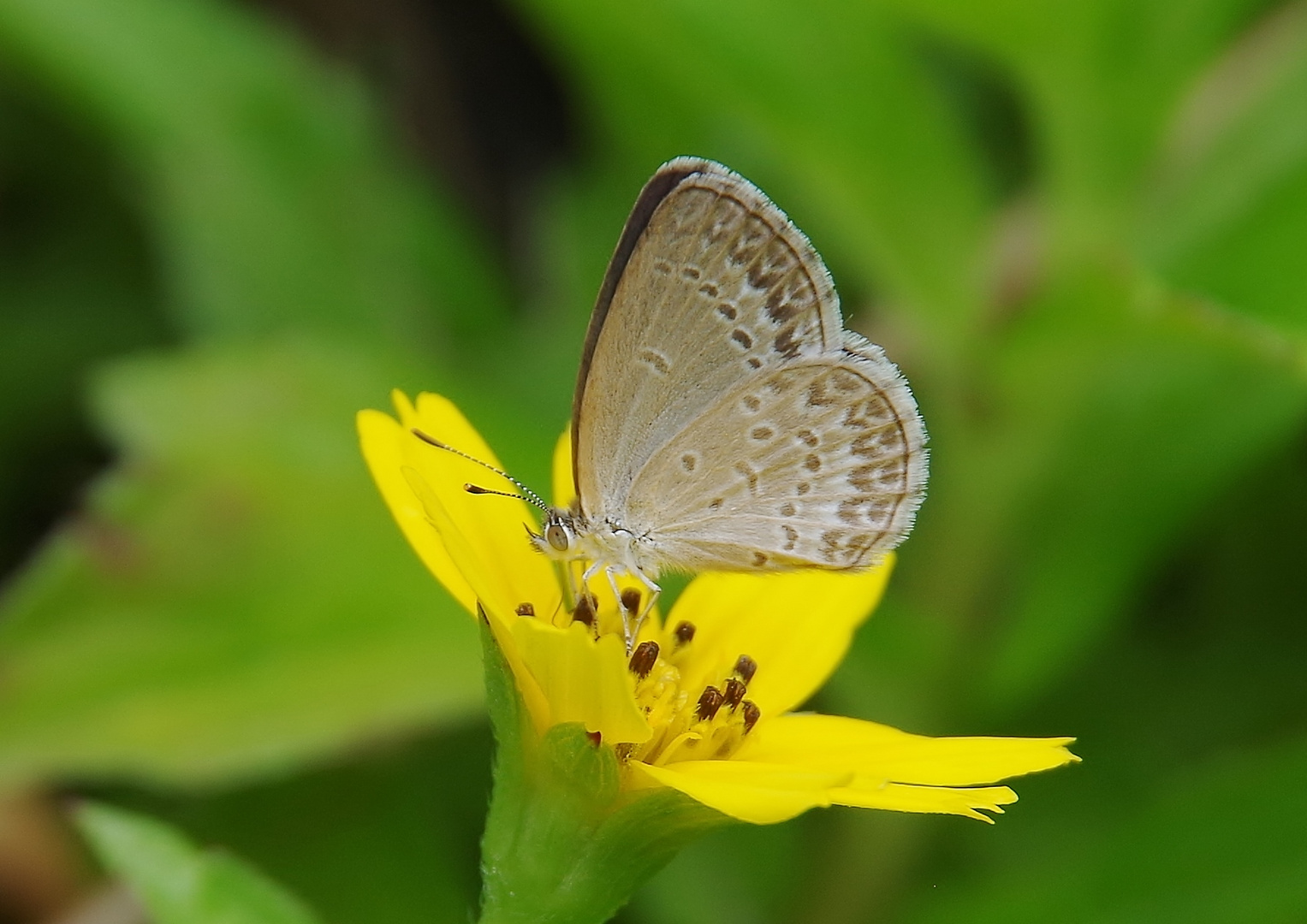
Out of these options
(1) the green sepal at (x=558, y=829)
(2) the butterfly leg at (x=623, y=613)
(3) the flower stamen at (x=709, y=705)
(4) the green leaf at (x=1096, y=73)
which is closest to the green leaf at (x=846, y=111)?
(4) the green leaf at (x=1096, y=73)

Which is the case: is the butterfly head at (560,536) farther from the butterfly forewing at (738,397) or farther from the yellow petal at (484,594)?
the yellow petal at (484,594)

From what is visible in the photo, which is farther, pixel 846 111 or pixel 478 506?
pixel 846 111

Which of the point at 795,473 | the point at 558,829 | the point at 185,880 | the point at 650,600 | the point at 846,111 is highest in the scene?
the point at 846,111

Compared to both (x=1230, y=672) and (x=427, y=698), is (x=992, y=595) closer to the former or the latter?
(x=1230, y=672)

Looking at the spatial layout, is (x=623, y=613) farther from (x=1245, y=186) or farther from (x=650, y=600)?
(x=1245, y=186)

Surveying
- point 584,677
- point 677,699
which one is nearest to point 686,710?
point 677,699

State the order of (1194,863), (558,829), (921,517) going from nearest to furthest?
1. (558,829)
2. (1194,863)
3. (921,517)
